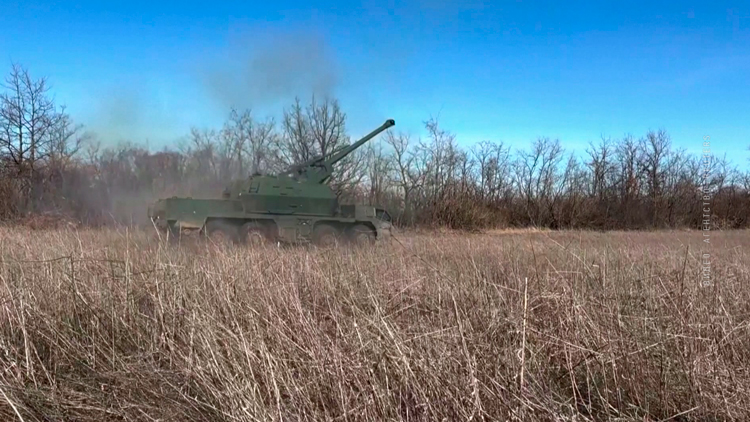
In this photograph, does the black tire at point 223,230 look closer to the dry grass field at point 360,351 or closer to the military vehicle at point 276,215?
the military vehicle at point 276,215

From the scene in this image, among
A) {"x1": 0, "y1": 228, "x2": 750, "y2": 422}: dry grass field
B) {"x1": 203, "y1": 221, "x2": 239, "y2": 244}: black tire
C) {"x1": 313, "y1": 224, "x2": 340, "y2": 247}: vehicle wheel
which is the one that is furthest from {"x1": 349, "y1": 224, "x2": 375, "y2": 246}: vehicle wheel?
{"x1": 0, "y1": 228, "x2": 750, "y2": 422}: dry grass field

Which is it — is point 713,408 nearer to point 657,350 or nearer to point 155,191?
point 657,350

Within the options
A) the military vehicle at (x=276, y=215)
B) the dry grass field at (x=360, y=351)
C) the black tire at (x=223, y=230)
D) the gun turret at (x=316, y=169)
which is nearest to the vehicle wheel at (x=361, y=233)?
the military vehicle at (x=276, y=215)

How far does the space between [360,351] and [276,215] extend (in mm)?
8958

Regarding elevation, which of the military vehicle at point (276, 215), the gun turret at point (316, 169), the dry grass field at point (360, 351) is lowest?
the dry grass field at point (360, 351)

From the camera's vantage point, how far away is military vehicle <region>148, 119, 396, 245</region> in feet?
34.3

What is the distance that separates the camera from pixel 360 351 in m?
2.49

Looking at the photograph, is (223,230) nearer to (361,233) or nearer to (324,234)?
(324,234)

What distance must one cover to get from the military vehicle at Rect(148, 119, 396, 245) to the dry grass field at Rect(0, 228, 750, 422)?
21.4 feet

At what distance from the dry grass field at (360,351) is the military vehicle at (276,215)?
6515mm

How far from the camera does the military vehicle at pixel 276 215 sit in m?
10.5

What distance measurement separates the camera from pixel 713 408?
2191mm

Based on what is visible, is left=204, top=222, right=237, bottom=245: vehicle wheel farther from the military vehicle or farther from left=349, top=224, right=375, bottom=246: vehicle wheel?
left=349, top=224, right=375, bottom=246: vehicle wheel

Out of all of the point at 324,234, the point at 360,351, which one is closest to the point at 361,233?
the point at 324,234
